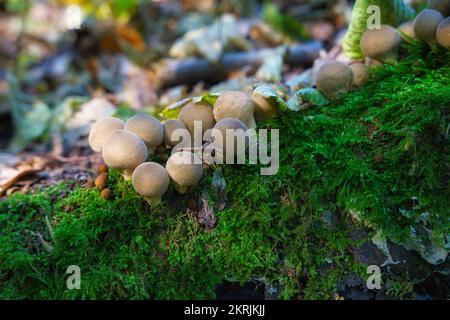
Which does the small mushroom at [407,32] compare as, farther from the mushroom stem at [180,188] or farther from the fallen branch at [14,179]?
the fallen branch at [14,179]

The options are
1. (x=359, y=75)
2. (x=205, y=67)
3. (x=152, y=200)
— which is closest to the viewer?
(x=152, y=200)

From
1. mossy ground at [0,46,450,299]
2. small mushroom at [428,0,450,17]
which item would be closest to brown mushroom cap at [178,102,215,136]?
mossy ground at [0,46,450,299]

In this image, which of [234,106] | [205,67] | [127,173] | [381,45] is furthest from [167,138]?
[205,67]

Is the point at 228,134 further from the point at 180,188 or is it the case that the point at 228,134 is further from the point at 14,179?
the point at 14,179

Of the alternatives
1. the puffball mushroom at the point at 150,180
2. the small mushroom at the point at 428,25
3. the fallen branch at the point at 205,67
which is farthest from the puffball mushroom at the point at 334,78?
the fallen branch at the point at 205,67

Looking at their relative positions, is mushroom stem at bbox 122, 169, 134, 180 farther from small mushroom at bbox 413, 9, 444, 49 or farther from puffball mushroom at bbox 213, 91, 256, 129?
small mushroom at bbox 413, 9, 444, 49
